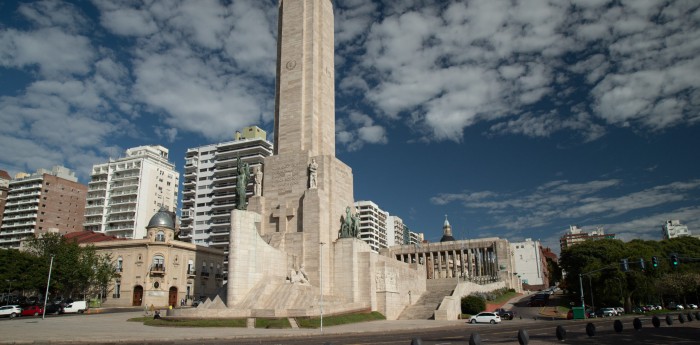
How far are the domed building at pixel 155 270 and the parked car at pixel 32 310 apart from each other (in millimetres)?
14910

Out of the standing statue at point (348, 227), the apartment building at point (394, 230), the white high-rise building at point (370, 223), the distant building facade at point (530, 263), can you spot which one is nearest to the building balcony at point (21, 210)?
the white high-rise building at point (370, 223)

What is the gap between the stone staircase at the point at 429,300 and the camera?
45750mm

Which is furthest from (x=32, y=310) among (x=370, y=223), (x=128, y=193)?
(x=370, y=223)

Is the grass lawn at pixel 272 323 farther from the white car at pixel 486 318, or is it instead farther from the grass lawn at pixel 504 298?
the grass lawn at pixel 504 298

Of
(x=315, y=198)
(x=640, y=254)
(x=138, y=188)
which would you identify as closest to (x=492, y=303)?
(x=640, y=254)

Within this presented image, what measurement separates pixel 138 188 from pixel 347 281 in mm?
78660

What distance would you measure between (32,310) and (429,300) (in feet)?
123

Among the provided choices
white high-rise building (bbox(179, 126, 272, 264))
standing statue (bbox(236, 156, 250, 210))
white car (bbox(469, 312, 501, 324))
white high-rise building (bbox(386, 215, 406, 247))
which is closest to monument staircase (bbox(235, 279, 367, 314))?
standing statue (bbox(236, 156, 250, 210))

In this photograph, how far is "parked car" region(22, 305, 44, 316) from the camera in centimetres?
4492

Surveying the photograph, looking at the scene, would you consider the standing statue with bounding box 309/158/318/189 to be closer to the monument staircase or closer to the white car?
the monument staircase

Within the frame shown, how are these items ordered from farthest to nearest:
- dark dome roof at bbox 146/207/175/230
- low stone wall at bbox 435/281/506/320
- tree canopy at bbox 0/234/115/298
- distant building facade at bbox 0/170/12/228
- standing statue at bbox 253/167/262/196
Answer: distant building facade at bbox 0/170/12/228
dark dome roof at bbox 146/207/175/230
tree canopy at bbox 0/234/115/298
standing statue at bbox 253/167/262/196
low stone wall at bbox 435/281/506/320

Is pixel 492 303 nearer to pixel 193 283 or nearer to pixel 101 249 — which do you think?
pixel 193 283

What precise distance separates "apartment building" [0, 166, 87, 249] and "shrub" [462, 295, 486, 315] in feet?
317

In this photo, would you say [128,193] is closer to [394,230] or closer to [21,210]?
[21,210]
